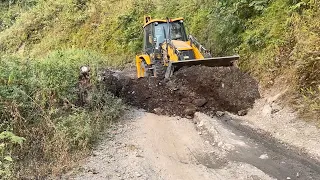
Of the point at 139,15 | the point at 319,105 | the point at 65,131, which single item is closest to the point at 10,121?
the point at 65,131

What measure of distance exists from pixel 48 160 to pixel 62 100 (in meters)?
1.90

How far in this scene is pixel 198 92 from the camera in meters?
9.48

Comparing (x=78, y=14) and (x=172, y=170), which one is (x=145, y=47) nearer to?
(x=172, y=170)

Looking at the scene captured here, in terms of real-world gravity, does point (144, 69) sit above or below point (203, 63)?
below

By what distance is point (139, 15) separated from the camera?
22.1m

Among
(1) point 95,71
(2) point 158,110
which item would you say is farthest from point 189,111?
(1) point 95,71

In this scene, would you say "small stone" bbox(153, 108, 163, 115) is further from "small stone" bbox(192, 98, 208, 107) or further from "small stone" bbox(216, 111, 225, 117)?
"small stone" bbox(216, 111, 225, 117)

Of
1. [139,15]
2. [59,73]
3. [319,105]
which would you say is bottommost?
[319,105]

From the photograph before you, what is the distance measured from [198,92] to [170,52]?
2.07 metres

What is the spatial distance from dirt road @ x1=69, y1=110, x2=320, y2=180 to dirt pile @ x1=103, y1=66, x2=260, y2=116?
87 cm

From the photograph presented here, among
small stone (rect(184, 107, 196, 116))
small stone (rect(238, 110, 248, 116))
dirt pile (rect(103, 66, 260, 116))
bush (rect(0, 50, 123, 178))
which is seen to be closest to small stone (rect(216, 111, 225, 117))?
dirt pile (rect(103, 66, 260, 116))

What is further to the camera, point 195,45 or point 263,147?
point 195,45

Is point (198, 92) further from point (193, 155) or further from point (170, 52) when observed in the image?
point (193, 155)

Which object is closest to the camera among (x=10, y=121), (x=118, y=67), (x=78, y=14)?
(x=10, y=121)
